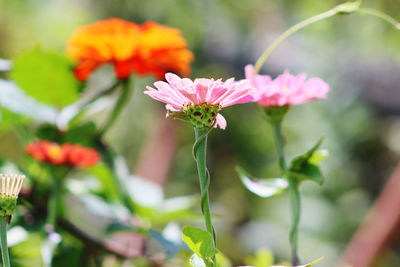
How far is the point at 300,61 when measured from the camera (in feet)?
3.43

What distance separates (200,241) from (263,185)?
0.25 feet

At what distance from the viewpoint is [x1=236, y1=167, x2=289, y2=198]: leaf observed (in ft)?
0.68

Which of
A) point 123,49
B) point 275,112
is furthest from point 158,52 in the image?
point 275,112

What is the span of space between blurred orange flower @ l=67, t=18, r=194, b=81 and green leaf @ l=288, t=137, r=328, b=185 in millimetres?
134

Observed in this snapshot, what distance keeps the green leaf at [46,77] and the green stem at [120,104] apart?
0.03 metres

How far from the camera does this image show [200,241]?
148 millimetres

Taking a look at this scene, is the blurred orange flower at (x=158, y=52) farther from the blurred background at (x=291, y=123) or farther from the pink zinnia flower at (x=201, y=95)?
the blurred background at (x=291, y=123)

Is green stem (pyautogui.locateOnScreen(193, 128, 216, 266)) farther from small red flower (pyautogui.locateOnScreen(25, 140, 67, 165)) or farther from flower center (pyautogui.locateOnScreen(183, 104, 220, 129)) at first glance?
small red flower (pyautogui.locateOnScreen(25, 140, 67, 165))

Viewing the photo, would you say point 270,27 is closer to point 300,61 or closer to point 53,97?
point 300,61

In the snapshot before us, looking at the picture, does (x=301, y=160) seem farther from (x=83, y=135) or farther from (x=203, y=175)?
(x=83, y=135)

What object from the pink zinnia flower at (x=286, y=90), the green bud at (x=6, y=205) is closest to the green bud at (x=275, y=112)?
the pink zinnia flower at (x=286, y=90)

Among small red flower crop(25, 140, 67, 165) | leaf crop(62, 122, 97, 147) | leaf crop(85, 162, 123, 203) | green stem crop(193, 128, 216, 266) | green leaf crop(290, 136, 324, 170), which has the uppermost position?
leaf crop(62, 122, 97, 147)

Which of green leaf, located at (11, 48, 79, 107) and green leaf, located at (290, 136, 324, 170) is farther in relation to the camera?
green leaf, located at (11, 48, 79, 107)

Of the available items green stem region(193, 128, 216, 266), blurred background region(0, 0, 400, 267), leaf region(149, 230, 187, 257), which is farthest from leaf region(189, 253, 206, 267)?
blurred background region(0, 0, 400, 267)
